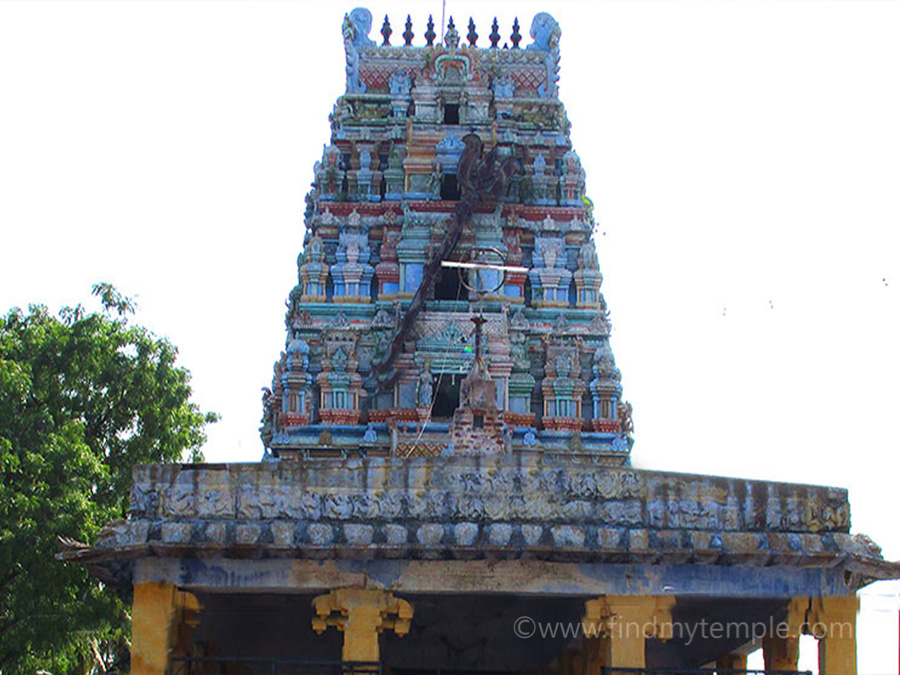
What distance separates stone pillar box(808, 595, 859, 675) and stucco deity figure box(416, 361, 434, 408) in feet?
52.6

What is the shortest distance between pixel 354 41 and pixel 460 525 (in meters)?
23.7

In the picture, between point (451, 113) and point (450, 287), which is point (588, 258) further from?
point (451, 113)

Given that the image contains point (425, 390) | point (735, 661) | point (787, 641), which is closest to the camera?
point (787, 641)

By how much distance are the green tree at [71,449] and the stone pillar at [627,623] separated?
39.0ft

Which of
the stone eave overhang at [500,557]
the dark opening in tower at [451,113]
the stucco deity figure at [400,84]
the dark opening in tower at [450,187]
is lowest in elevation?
the stone eave overhang at [500,557]

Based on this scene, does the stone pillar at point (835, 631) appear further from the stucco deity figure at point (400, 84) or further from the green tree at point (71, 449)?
the stucco deity figure at point (400, 84)

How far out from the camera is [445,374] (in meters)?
34.0

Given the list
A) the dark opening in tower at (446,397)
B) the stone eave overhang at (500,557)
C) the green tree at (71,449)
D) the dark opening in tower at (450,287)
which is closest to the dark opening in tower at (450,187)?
the dark opening in tower at (450,287)

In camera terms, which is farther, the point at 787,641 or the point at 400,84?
the point at 400,84

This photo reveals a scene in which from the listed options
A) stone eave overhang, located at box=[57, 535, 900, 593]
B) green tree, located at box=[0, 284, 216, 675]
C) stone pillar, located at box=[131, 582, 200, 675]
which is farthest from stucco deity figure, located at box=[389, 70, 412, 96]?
stone pillar, located at box=[131, 582, 200, 675]

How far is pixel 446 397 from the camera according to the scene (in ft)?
112

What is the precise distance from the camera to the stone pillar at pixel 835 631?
18.0m

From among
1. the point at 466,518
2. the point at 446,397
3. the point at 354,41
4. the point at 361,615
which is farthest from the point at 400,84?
the point at 361,615

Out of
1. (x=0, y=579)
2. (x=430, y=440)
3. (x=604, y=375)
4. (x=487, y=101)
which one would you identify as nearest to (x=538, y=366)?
(x=604, y=375)
